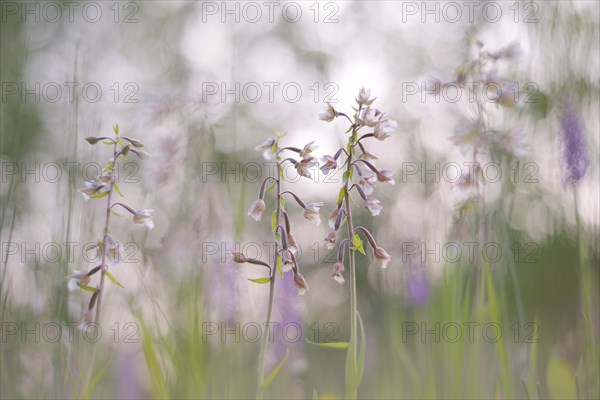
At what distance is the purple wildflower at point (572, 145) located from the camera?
77.8 inches

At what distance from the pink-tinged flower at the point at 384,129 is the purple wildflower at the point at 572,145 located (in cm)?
76

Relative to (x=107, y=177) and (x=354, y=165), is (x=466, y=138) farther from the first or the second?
(x=107, y=177)

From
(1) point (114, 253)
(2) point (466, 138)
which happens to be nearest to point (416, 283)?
(2) point (466, 138)

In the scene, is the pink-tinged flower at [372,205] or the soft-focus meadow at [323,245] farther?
the soft-focus meadow at [323,245]

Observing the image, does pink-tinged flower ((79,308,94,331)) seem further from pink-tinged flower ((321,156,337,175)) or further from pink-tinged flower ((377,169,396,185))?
pink-tinged flower ((377,169,396,185))

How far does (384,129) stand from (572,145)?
91 centimetres

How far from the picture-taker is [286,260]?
138cm

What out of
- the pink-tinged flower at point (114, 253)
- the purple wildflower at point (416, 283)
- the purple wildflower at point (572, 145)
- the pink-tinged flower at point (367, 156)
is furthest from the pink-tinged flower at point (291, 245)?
the purple wildflower at point (416, 283)

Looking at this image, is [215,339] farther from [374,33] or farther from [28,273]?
[374,33]

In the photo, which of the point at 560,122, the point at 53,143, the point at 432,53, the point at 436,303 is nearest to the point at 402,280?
the point at 436,303

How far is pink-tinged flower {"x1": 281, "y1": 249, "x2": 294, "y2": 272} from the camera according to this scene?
54.2 inches

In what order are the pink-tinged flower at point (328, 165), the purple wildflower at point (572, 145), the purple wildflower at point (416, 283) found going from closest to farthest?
the pink-tinged flower at point (328, 165) < the purple wildflower at point (572, 145) < the purple wildflower at point (416, 283)

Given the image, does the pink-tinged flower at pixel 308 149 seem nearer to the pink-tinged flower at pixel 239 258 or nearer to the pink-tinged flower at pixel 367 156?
the pink-tinged flower at pixel 367 156

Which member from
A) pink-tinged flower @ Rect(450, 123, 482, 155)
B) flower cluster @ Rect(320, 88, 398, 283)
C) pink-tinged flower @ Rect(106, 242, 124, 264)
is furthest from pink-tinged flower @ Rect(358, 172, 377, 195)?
pink-tinged flower @ Rect(106, 242, 124, 264)
